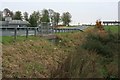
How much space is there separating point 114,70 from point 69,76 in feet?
19.3

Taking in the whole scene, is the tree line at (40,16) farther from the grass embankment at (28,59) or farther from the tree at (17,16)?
the grass embankment at (28,59)

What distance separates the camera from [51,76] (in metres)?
11.8

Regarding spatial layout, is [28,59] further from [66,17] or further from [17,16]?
[66,17]

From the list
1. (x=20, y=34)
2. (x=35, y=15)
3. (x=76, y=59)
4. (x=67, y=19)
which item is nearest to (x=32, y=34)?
(x=20, y=34)

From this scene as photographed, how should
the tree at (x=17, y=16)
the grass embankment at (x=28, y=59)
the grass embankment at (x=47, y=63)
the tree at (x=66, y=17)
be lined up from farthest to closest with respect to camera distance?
the tree at (x=66, y=17) → the tree at (x=17, y=16) → the grass embankment at (x=28, y=59) → the grass embankment at (x=47, y=63)

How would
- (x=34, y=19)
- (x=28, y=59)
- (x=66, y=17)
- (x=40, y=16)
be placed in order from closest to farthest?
(x=28, y=59) → (x=34, y=19) → (x=40, y=16) → (x=66, y=17)

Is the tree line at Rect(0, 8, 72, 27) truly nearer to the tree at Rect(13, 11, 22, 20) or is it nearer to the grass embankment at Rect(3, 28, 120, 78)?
the tree at Rect(13, 11, 22, 20)

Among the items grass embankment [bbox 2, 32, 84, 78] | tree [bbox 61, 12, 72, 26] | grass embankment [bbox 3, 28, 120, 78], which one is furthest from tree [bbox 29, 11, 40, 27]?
grass embankment [bbox 2, 32, 84, 78]

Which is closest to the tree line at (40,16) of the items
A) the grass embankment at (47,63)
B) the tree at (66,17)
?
the tree at (66,17)

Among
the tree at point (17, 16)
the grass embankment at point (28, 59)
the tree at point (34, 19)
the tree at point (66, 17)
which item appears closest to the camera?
the grass embankment at point (28, 59)

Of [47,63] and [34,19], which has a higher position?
[34,19]

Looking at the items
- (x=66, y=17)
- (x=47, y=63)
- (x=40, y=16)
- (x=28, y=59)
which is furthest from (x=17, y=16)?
(x=28, y=59)

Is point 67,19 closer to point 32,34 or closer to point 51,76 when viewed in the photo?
point 32,34

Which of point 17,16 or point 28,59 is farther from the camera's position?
point 17,16
